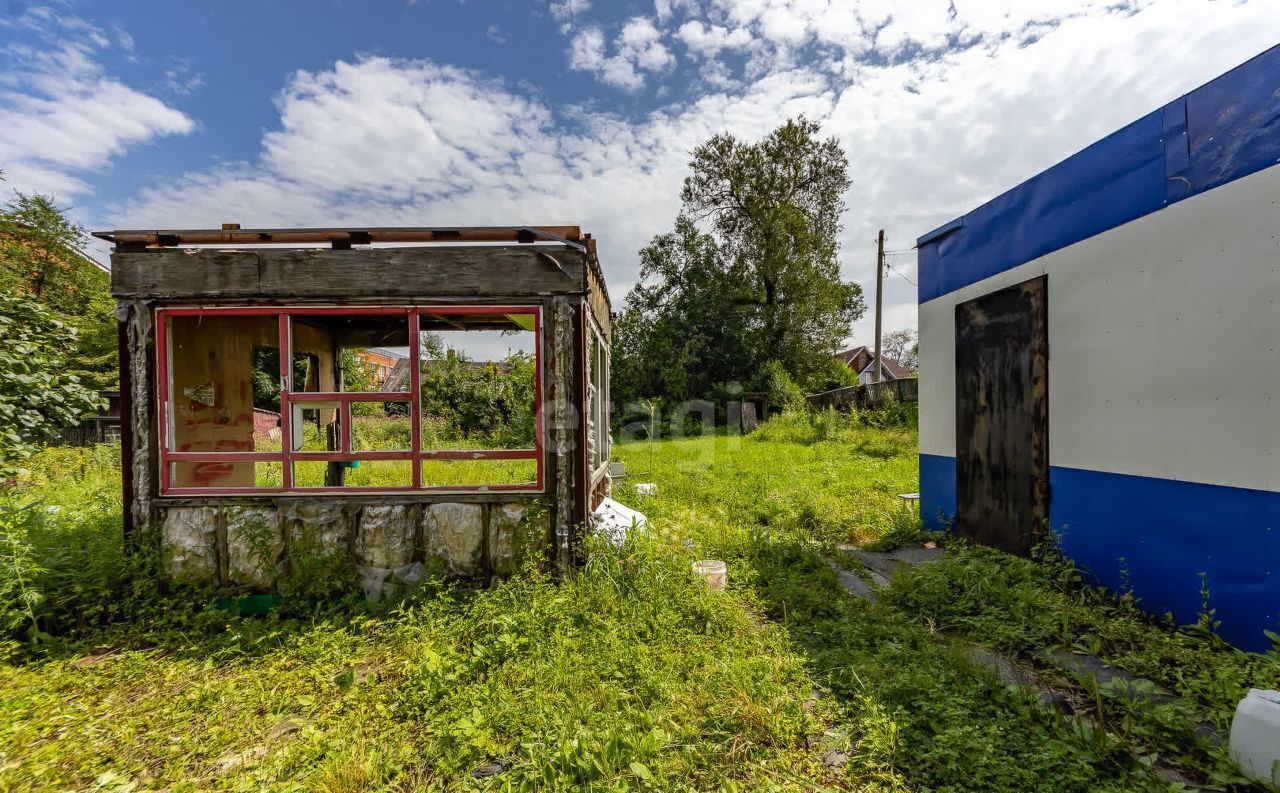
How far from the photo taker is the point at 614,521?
5277 mm

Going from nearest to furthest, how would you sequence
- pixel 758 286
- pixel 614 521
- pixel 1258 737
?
1. pixel 1258 737
2. pixel 614 521
3. pixel 758 286

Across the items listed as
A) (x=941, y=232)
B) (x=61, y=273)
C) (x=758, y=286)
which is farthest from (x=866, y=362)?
(x=61, y=273)

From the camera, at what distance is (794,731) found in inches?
104

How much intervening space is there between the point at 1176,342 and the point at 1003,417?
5.39 ft

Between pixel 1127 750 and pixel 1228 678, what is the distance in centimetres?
91

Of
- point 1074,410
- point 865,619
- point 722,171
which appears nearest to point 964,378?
point 1074,410

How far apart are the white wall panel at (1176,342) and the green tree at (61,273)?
21.7m

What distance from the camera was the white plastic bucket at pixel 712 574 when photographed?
4387mm

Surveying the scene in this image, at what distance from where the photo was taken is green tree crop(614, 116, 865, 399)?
857 inches

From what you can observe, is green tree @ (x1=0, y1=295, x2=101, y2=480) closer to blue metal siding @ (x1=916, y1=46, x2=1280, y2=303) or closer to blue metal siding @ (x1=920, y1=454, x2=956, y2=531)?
blue metal siding @ (x1=920, y1=454, x2=956, y2=531)

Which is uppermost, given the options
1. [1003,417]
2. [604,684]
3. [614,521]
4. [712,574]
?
[1003,417]

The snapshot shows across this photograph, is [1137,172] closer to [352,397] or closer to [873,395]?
[352,397]

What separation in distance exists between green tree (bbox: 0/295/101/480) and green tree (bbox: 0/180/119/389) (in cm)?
1195

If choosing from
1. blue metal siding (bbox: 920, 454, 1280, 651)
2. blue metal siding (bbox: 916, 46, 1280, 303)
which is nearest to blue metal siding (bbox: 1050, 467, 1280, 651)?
blue metal siding (bbox: 920, 454, 1280, 651)
